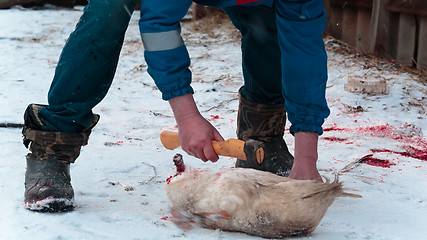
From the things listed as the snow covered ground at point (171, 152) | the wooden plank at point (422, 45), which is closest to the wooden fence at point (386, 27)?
the wooden plank at point (422, 45)

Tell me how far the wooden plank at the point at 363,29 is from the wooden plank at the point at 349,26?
12 cm

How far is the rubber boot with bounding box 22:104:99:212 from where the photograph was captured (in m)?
1.84

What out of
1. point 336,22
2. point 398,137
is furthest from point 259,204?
point 336,22

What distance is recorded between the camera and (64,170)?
194 centimetres

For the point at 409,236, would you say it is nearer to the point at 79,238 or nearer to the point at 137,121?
the point at 79,238

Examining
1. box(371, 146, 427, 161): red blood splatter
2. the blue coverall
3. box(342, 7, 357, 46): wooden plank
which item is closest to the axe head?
the blue coverall

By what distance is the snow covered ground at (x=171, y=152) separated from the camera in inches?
69.3

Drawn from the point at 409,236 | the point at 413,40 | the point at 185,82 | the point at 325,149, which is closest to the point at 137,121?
the point at 325,149

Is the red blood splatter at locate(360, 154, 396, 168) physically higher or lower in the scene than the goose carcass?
lower

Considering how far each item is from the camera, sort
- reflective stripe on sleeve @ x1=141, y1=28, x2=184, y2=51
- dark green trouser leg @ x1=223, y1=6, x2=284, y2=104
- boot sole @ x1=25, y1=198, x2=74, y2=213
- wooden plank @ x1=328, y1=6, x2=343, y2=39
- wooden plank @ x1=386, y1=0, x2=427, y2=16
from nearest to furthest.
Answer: reflective stripe on sleeve @ x1=141, y1=28, x2=184, y2=51, boot sole @ x1=25, y1=198, x2=74, y2=213, dark green trouser leg @ x1=223, y1=6, x2=284, y2=104, wooden plank @ x1=386, y1=0, x2=427, y2=16, wooden plank @ x1=328, y1=6, x2=343, y2=39

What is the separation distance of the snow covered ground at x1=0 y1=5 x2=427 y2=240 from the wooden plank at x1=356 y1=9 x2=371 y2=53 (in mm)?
219

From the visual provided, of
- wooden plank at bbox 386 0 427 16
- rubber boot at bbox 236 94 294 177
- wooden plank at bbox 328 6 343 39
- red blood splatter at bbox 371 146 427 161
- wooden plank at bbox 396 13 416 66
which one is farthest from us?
wooden plank at bbox 328 6 343 39

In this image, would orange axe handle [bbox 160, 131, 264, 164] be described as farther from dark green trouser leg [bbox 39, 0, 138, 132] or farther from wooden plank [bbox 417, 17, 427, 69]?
wooden plank [bbox 417, 17, 427, 69]

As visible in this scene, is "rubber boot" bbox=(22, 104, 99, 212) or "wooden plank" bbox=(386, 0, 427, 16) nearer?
"rubber boot" bbox=(22, 104, 99, 212)
